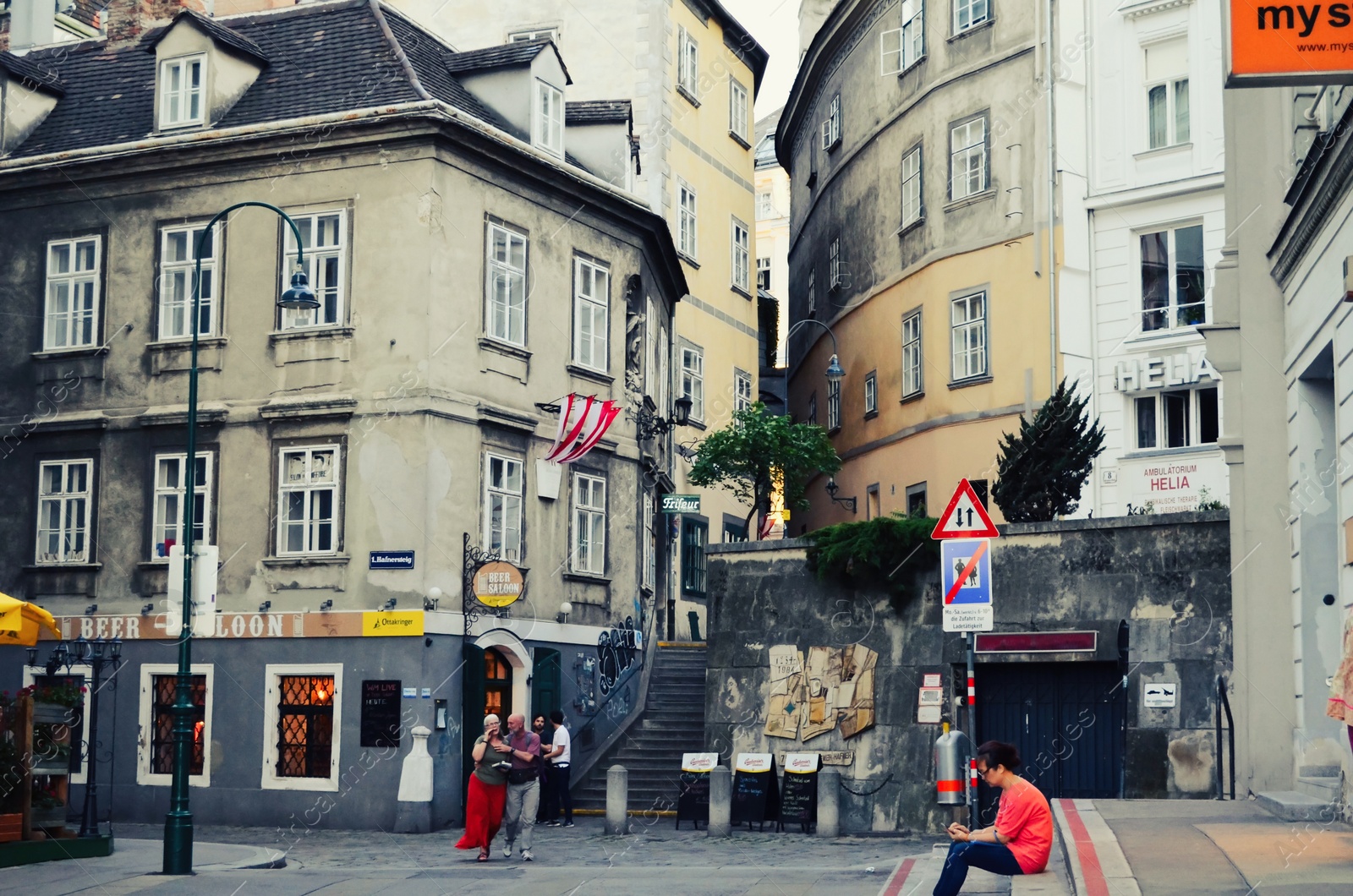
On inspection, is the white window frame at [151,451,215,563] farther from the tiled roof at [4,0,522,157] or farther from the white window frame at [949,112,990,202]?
the white window frame at [949,112,990,202]

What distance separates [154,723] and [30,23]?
1907 cm

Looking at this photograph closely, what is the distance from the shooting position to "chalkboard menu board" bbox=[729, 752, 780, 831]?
22812 millimetres

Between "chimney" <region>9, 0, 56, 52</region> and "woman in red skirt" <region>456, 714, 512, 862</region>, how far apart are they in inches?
988

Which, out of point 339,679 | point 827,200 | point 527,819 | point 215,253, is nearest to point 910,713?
point 527,819

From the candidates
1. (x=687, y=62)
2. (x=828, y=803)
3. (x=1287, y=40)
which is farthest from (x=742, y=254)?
(x=1287, y=40)

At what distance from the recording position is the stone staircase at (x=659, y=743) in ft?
85.7

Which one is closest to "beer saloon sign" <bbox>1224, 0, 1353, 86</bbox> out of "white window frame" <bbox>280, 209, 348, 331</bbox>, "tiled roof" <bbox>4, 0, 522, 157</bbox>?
"white window frame" <bbox>280, 209, 348, 331</bbox>

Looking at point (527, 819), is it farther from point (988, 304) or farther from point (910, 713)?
point (988, 304)

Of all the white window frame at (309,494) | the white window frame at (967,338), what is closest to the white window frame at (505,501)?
the white window frame at (309,494)

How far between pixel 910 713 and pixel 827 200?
2054cm

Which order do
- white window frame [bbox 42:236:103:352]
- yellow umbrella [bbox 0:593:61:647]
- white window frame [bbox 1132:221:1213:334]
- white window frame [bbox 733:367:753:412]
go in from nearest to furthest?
yellow umbrella [bbox 0:593:61:647]
white window frame [bbox 42:236:103:352]
white window frame [bbox 1132:221:1213:334]
white window frame [bbox 733:367:753:412]

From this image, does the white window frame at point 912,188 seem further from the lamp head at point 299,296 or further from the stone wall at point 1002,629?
the lamp head at point 299,296

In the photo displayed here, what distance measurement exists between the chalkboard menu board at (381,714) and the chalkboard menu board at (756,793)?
17.7ft

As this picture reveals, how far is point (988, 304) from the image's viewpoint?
31891 millimetres
